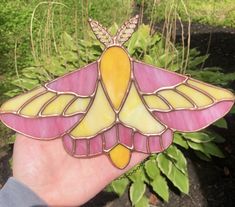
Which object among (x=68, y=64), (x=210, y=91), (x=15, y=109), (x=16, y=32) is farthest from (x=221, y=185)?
(x=16, y=32)

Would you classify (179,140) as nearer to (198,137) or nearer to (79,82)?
(198,137)

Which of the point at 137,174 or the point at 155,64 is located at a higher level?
the point at 155,64

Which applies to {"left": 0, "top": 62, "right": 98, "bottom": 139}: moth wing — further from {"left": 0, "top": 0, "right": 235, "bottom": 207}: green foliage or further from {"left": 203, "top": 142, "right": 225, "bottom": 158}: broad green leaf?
{"left": 203, "top": 142, "right": 225, "bottom": 158}: broad green leaf

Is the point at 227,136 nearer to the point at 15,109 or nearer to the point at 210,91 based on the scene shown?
the point at 210,91

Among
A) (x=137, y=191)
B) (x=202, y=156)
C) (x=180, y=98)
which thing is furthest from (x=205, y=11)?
(x=180, y=98)

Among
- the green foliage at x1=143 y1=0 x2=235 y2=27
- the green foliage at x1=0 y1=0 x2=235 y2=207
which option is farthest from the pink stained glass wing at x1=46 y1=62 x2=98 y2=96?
the green foliage at x1=143 y1=0 x2=235 y2=27

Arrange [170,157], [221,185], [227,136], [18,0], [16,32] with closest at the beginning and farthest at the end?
[170,157], [221,185], [227,136], [16,32], [18,0]
